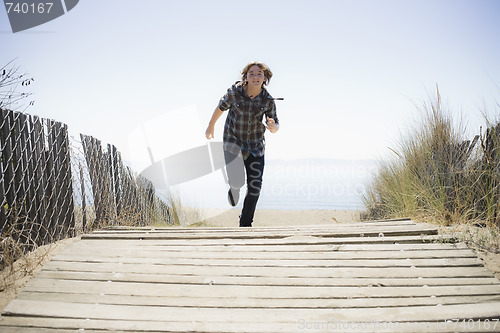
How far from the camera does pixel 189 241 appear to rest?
9.87 ft

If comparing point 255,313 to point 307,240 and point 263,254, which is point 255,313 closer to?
point 263,254

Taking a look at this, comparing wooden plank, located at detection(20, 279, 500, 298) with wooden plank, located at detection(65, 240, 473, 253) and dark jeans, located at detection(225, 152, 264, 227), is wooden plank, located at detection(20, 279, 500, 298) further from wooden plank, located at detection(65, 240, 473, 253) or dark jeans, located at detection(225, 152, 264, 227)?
dark jeans, located at detection(225, 152, 264, 227)

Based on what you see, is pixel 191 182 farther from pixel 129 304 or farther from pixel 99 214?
pixel 129 304

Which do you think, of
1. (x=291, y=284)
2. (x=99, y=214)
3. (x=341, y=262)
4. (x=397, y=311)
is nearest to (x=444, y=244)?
(x=341, y=262)

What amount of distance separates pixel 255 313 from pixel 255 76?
2.58 meters

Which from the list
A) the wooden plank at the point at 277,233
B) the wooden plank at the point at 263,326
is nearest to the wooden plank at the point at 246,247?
the wooden plank at the point at 277,233

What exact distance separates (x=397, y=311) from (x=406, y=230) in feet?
4.05

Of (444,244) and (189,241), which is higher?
(189,241)

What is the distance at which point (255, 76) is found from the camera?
12.5ft

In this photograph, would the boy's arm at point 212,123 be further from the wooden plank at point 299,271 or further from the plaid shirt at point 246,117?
the wooden plank at point 299,271

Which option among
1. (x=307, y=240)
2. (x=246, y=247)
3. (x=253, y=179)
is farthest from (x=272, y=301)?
(x=253, y=179)

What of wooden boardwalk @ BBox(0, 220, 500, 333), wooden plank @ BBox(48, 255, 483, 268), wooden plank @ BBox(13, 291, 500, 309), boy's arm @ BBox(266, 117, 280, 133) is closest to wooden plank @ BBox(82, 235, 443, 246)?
wooden boardwalk @ BBox(0, 220, 500, 333)

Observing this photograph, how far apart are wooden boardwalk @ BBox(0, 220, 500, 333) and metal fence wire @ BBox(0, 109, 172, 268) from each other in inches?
19.1

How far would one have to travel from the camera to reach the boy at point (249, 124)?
390 cm
